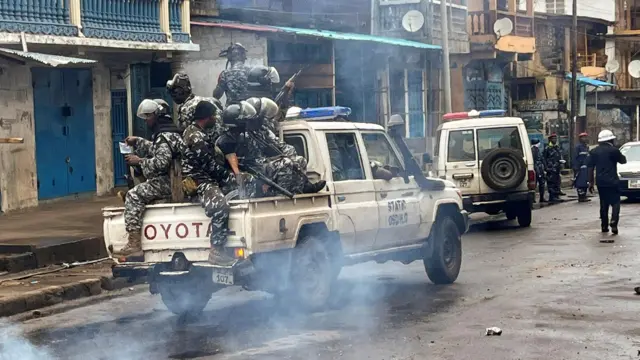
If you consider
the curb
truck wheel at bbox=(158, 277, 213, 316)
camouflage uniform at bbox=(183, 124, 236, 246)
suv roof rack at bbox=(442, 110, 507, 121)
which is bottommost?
the curb

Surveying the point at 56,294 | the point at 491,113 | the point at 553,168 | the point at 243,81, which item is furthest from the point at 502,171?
the point at 56,294

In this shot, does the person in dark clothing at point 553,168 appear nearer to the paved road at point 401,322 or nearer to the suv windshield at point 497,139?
the suv windshield at point 497,139

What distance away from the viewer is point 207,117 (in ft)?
27.9

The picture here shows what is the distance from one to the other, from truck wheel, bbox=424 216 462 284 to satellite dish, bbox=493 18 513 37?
1926cm

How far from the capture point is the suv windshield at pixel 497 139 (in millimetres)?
16516

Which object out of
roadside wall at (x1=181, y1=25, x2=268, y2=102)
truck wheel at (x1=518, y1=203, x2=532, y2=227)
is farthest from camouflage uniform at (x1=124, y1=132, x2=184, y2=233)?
roadside wall at (x1=181, y1=25, x2=268, y2=102)

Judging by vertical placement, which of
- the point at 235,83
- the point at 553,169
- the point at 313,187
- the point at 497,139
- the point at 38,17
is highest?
the point at 38,17

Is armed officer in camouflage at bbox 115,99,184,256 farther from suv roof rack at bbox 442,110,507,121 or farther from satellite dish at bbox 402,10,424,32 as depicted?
satellite dish at bbox 402,10,424,32

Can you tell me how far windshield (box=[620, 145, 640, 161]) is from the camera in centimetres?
2157

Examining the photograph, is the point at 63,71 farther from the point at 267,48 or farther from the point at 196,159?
the point at 196,159

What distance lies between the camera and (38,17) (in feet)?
51.6

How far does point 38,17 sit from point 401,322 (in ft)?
32.8

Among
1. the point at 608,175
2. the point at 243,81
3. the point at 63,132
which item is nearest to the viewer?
the point at 243,81

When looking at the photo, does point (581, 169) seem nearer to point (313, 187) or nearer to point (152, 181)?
point (313, 187)
